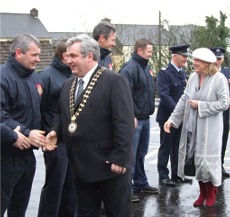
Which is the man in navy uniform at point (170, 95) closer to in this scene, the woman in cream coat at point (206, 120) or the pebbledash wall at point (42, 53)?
the woman in cream coat at point (206, 120)

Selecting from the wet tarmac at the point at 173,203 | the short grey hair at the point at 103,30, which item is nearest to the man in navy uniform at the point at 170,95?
the wet tarmac at the point at 173,203

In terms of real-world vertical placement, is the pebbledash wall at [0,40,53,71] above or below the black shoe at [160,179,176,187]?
above

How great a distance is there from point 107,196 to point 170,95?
12.4 ft

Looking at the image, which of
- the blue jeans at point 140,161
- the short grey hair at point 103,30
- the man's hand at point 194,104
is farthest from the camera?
the blue jeans at point 140,161

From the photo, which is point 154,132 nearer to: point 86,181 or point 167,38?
point 86,181

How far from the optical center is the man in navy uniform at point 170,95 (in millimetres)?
7992

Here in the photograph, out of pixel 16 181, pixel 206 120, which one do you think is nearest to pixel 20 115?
pixel 16 181

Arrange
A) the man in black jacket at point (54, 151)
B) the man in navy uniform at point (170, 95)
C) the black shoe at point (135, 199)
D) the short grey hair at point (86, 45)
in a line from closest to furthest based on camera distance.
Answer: the short grey hair at point (86, 45)
the man in black jacket at point (54, 151)
the black shoe at point (135, 199)
the man in navy uniform at point (170, 95)

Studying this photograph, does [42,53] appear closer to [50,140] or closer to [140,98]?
[140,98]

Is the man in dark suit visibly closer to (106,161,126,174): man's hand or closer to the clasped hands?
(106,161,126,174): man's hand

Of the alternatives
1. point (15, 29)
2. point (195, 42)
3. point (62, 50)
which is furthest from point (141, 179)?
point (15, 29)

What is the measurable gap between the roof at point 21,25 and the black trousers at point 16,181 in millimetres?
74829

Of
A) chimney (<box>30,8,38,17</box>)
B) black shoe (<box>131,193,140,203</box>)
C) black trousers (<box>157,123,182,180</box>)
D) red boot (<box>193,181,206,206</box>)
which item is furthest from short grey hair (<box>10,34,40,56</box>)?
chimney (<box>30,8,38,17</box>)

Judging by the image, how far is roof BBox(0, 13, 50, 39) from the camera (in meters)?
79.0
